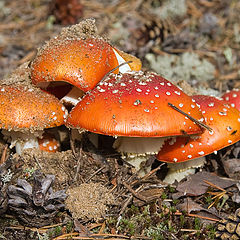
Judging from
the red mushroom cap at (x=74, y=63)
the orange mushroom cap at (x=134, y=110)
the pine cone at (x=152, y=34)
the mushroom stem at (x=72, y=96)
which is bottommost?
the pine cone at (x=152, y=34)

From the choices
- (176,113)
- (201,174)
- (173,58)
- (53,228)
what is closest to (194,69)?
(173,58)

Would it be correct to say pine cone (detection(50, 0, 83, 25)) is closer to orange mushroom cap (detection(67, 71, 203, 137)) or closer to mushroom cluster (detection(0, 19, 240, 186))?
mushroom cluster (detection(0, 19, 240, 186))

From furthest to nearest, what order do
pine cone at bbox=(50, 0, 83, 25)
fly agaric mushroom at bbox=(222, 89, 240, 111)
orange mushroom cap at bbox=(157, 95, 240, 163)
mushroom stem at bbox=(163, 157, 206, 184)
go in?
pine cone at bbox=(50, 0, 83, 25), fly agaric mushroom at bbox=(222, 89, 240, 111), mushroom stem at bbox=(163, 157, 206, 184), orange mushroom cap at bbox=(157, 95, 240, 163)

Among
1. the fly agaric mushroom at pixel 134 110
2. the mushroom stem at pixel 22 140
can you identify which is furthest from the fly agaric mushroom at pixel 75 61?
the mushroom stem at pixel 22 140

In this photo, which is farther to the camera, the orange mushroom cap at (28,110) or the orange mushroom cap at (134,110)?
the orange mushroom cap at (28,110)

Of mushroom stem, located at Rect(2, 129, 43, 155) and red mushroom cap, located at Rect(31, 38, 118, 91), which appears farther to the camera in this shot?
mushroom stem, located at Rect(2, 129, 43, 155)

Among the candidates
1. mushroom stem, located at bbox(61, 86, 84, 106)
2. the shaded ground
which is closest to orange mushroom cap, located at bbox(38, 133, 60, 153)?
the shaded ground

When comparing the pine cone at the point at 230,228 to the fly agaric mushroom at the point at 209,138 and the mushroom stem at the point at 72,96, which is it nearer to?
the fly agaric mushroom at the point at 209,138

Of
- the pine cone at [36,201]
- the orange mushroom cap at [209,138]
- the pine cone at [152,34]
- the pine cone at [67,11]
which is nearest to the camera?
the pine cone at [36,201]
